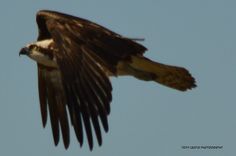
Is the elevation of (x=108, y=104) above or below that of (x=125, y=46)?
below

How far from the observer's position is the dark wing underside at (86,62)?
603 inches

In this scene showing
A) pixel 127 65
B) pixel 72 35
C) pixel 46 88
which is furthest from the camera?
pixel 46 88

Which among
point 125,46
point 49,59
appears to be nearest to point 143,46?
point 125,46

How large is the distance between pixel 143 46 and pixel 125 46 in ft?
1.44

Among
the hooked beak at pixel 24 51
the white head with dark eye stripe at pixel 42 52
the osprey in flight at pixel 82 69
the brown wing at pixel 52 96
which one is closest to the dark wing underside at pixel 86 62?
the osprey in flight at pixel 82 69

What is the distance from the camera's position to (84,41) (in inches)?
636

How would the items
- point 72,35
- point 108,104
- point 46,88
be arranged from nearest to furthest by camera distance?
1. point 108,104
2. point 72,35
3. point 46,88

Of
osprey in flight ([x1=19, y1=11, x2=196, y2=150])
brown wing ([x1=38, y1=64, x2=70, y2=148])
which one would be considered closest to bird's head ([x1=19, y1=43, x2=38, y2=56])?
osprey in flight ([x1=19, y1=11, x2=196, y2=150])

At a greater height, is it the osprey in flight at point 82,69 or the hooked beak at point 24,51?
the hooked beak at point 24,51

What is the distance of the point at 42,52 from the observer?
17969mm

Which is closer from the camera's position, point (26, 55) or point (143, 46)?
point (143, 46)

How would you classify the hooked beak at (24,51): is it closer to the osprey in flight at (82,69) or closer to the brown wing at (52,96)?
the osprey in flight at (82,69)

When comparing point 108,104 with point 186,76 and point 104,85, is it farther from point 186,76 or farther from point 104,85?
point 186,76

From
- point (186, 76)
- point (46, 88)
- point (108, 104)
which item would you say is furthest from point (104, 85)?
point (46, 88)
